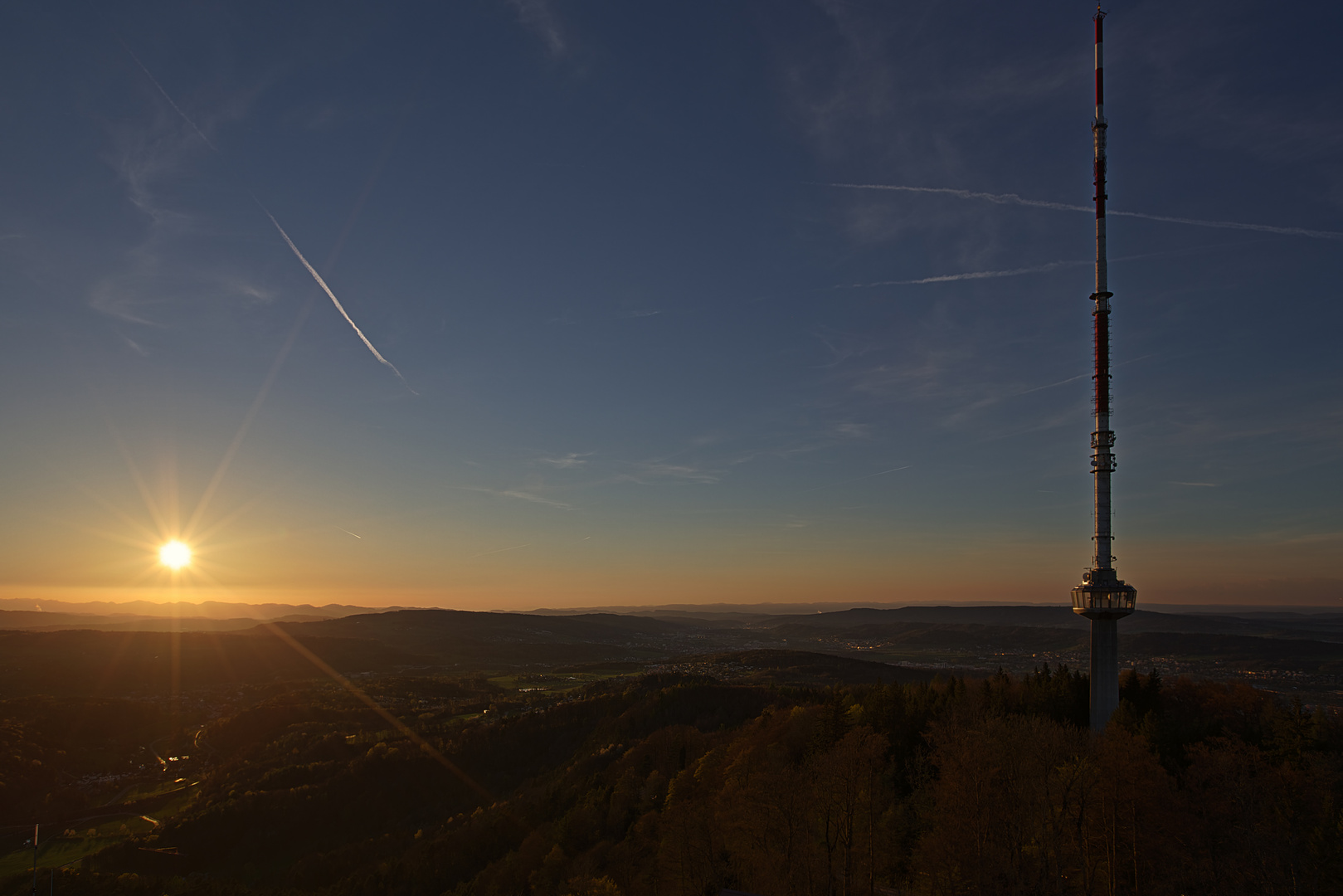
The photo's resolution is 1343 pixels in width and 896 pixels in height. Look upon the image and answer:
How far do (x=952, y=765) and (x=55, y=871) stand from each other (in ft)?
507

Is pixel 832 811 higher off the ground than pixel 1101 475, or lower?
lower

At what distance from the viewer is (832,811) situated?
56906 mm

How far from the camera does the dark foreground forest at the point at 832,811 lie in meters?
51.4

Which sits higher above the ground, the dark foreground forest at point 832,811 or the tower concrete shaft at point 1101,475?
the tower concrete shaft at point 1101,475

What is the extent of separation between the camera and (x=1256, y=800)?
53.5 meters

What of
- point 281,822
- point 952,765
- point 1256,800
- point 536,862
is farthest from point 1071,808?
point 281,822

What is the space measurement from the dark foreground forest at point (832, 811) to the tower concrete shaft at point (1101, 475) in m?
7.82

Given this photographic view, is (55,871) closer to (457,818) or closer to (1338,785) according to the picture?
(457,818)

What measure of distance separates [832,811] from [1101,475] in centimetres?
6399

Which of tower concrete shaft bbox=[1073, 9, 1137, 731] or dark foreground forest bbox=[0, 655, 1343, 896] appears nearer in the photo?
dark foreground forest bbox=[0, 655, 1343, 896]

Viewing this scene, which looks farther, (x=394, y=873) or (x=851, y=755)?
(x=394, y=873)

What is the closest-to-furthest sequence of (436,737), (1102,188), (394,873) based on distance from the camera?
(1102,188), (394,873), (436,737)

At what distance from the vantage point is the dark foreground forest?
5141 centimetres

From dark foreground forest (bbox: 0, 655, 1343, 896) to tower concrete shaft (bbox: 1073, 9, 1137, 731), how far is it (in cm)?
782
